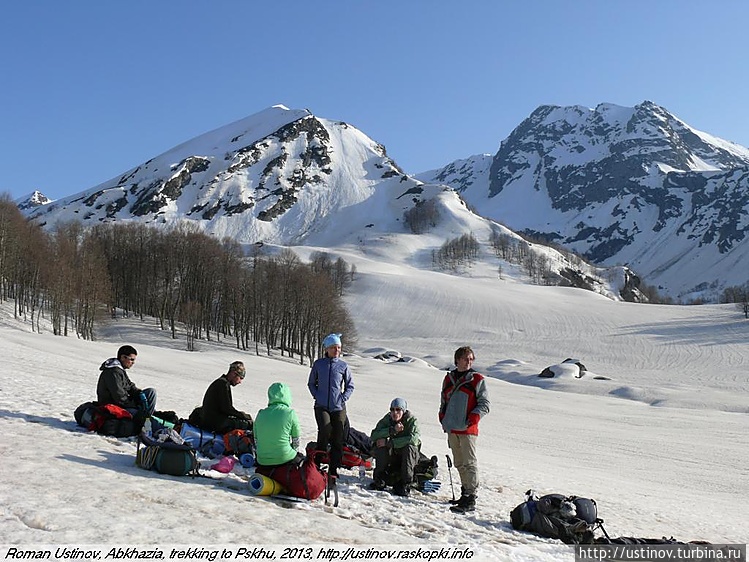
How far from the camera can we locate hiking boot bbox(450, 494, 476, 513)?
8422mm

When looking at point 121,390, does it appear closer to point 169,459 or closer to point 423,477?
point 169,459

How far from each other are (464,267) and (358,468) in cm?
14210

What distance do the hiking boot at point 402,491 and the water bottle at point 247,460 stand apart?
7.69 ft

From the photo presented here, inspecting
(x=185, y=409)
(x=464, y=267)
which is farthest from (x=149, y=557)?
(x=464, y=267)

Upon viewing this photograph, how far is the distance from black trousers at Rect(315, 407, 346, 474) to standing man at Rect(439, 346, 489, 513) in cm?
175

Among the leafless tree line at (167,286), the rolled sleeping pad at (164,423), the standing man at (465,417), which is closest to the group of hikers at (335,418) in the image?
the standing man at (465,417)

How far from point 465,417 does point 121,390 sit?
637 centimetres

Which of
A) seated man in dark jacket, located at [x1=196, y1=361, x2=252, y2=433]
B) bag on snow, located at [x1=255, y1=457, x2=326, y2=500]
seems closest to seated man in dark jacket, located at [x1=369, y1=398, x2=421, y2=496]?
bag on snow, located at [x1=255, y1=457, x2=326, y2=500]

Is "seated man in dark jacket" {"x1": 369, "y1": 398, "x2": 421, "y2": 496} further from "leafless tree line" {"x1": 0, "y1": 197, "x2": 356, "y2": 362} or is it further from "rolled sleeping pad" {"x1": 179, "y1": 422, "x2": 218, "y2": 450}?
"leafless tree line" {"x1": 0, "y1": 197, "x2": 356, "y2": 362}

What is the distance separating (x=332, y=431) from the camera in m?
9.39

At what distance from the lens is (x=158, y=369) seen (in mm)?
32469

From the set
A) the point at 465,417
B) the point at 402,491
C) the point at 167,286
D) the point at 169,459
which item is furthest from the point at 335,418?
the point at 167,286

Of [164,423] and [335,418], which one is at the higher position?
[335,418]

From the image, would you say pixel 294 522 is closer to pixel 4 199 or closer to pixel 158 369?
pixel 158 369
